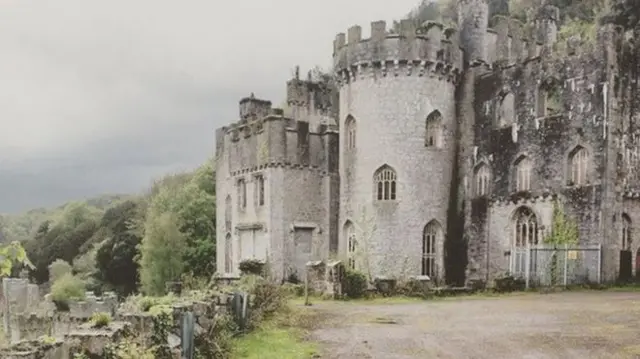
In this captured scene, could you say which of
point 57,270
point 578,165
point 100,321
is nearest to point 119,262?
point 57,270

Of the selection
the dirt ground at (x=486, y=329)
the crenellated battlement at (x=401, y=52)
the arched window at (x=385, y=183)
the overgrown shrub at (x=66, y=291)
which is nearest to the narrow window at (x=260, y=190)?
the arched window at (x=385, y=183)

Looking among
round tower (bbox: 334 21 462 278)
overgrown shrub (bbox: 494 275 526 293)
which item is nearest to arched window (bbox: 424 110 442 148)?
round tower (bbox: 334 21 462 278)

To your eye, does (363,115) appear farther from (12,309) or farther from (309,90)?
(12,309)

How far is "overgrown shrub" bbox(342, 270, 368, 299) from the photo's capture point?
25.2 m

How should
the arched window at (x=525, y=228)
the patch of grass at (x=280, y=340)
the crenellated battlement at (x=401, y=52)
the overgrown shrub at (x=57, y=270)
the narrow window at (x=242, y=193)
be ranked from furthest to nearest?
the overgrown shrub at (x=57, y=270) → the narrow window at (x=242, y=193) → the crenellated battlement at (x=401, y=52) → the arched window at (x=525, y=228) → the patch of grass at (x=280, y=340)

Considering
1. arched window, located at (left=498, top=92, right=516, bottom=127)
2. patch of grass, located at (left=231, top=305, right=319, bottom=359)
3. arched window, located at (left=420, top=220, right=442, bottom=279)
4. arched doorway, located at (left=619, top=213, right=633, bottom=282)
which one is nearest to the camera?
patch of grass, located at (left=231, top=305, right=319, bottom=359)

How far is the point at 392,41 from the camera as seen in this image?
34.2 m

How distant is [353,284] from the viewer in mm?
25328

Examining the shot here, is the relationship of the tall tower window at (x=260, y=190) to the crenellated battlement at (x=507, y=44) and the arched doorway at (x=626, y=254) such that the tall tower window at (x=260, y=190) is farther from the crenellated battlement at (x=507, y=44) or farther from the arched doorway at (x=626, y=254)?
the arched doorway at (x=626, y=254)

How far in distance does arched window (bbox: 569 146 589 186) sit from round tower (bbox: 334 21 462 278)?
250 inches

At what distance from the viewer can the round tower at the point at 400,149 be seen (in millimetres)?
33438

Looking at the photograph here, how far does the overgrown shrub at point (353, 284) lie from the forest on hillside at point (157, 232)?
9892 millimetres

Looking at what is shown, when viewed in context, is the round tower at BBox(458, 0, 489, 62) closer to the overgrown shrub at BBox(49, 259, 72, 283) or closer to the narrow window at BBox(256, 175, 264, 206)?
the narrow window at BBox(256, 175, 264, 206)

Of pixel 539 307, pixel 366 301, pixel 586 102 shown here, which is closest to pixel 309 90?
pixel 586 102
